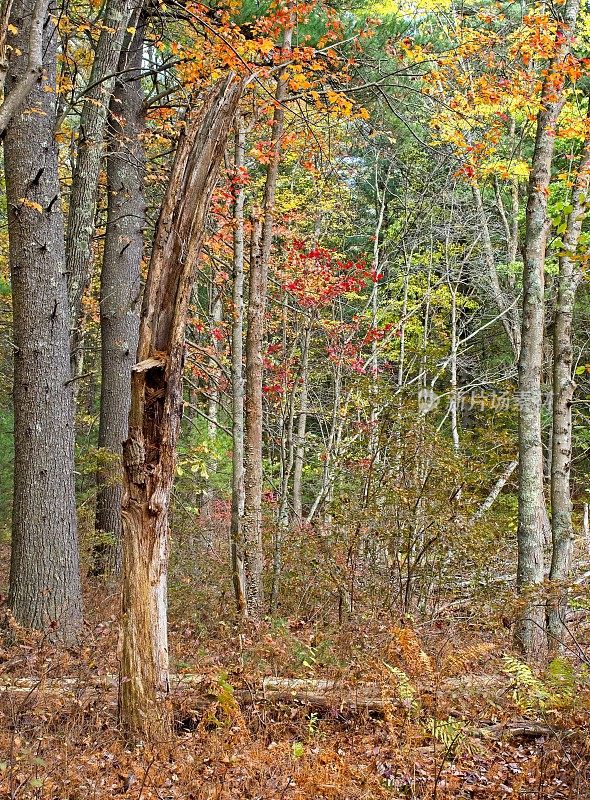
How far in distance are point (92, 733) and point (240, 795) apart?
1.13 meters

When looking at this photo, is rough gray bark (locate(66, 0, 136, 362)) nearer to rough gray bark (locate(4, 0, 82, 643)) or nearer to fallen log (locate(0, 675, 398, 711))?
rough gray bark (locate(4, 0, 82, 643))

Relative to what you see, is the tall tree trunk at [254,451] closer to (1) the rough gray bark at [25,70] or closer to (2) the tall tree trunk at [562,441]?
(2) the tall tree trunk at [562,441]

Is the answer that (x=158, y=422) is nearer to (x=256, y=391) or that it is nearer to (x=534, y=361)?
(x=256, y=391)

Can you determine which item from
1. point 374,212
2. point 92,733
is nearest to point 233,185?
point 92,733

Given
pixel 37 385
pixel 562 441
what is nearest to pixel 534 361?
pixel 562 441

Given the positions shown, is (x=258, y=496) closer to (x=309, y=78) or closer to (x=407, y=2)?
(x=309, y=78)

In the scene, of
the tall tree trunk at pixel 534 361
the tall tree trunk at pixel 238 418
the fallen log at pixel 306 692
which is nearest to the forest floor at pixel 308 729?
the fallen log at pixel 306 692

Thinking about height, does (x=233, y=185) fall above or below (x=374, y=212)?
below

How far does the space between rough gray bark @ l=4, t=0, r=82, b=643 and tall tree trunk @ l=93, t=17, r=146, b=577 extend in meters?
2.99

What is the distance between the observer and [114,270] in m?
10.4

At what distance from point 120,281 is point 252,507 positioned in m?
→ 4.00

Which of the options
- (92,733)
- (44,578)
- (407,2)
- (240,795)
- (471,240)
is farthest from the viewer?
(471,240)

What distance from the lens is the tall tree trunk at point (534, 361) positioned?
308 inches

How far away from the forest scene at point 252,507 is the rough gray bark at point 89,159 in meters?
0.03
